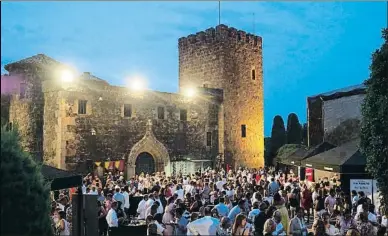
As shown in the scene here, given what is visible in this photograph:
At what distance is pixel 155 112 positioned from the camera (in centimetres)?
2803

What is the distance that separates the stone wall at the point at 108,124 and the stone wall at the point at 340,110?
8.08 meters

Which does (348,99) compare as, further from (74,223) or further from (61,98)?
(74,223)

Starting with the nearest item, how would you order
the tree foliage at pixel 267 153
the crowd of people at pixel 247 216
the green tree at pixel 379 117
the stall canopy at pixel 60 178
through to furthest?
the crowd of people at pixel 247 216 < the stall canopy at pixel 60 178 < the green tree at pixel 379 117 < the tree foliage at pixel 267 153

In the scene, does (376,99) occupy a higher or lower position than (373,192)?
higher

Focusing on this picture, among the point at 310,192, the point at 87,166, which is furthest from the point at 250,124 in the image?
the point at 310,192

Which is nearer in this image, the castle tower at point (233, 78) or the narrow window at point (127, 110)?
the narrow window at point (127, 110)

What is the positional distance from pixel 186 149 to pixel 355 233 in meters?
22.1

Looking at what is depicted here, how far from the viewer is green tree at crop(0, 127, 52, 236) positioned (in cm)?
425

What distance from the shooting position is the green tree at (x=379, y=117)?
11789 mm

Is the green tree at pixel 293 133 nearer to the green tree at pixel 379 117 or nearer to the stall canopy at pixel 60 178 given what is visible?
the green tree at pixel 379 117

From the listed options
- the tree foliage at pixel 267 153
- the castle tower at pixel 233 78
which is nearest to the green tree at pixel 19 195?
the castle tower at pixel 233 78

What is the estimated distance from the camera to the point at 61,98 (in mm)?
24750

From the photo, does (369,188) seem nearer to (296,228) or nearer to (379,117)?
(379,117)

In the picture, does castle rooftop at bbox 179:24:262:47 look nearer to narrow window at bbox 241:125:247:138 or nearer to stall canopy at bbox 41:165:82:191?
narrow window at bbox 241:125:247:138
